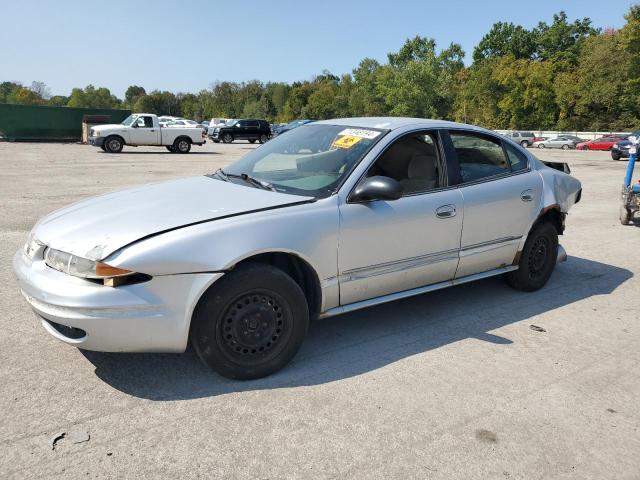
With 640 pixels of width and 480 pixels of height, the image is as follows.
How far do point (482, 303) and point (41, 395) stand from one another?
3.48 meters

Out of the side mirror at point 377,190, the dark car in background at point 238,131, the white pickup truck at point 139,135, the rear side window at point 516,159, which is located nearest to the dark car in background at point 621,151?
the white pickup truck at point 139,135

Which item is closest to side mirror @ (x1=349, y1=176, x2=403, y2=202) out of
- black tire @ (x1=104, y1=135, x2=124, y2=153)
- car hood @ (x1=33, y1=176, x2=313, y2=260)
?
car hood @ (x1=33, y1=176, x2=313, y2=260)

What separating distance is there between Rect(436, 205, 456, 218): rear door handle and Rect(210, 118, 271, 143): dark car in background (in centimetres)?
3627

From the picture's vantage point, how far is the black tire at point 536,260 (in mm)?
4969

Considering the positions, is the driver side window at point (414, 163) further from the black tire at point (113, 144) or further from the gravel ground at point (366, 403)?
the black tire at point (113, 144)

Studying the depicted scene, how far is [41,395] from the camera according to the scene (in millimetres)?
3033

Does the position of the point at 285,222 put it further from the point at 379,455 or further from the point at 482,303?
the point at 482,303

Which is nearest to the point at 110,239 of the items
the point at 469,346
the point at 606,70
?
the point at 469,346

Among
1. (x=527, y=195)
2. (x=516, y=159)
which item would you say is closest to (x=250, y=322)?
(x=527, y=195)

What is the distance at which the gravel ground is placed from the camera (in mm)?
2543

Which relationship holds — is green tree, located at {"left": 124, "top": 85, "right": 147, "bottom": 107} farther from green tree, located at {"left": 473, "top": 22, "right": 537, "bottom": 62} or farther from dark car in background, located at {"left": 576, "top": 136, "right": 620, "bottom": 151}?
dark car in background, located at {"left": 576, "top": 136, "right": 620, "bottom": 151}

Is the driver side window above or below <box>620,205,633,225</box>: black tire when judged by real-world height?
above

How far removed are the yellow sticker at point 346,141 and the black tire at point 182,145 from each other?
22.5 meters

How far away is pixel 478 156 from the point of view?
465 cm
